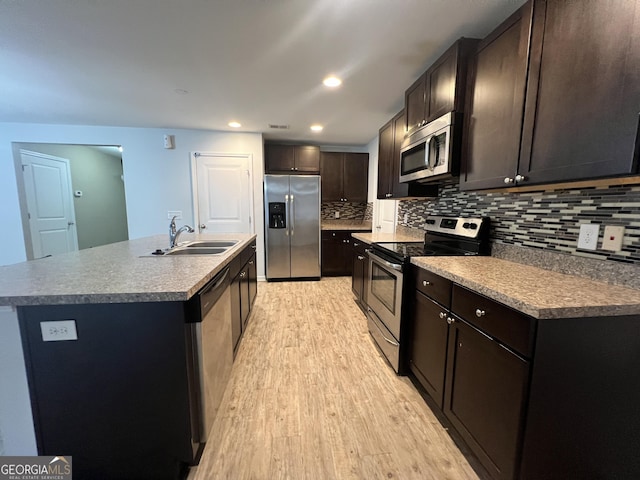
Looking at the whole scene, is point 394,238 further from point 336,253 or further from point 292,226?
point 292,226

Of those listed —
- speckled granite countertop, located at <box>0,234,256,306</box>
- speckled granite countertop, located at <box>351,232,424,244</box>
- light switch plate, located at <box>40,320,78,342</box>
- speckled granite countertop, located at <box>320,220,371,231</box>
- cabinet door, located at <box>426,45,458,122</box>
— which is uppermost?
cabinet door, located at <box>426,45,458,122</box>

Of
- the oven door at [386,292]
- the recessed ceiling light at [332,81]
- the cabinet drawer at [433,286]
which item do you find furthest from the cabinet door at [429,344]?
the recessed ceiling light at [332,81]

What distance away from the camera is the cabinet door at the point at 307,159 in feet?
13.7

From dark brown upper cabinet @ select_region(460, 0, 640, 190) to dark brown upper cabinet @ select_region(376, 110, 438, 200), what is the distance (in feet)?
2.95

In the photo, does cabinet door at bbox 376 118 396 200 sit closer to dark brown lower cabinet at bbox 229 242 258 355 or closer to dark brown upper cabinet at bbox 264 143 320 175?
dark brown upper cabinet at bbox 264 143 320 175

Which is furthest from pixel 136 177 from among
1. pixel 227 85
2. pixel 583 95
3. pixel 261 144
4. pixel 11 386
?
pixel 583 95

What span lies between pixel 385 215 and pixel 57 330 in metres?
3.41

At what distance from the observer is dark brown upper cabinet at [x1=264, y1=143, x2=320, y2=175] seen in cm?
415

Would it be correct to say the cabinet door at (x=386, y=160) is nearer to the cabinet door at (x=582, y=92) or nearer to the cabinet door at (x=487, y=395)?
the cabinet door at (x=582, y=92)

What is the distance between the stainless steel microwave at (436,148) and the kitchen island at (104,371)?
1.61 metres

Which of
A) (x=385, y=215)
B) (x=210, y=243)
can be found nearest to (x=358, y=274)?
(x=385, y=215)

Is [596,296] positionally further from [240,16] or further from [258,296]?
[258,296]

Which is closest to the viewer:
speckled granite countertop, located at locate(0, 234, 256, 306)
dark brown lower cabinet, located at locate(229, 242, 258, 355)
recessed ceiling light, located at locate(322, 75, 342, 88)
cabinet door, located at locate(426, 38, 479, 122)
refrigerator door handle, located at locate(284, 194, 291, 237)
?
speckled granite countertop, located at locate(0, 234, 256, 306)

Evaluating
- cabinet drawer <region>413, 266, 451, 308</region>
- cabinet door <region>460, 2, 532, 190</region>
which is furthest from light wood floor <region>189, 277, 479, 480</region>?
cabinet door <region>460, 2, 532, 190</region>
